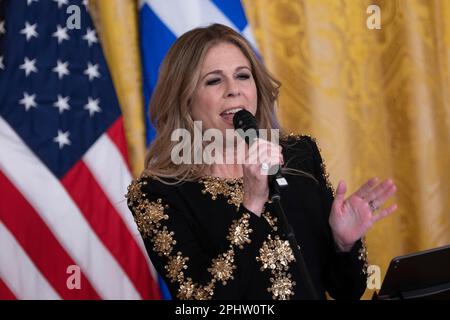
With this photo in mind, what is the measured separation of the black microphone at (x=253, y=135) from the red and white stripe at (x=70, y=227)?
1.30 meters

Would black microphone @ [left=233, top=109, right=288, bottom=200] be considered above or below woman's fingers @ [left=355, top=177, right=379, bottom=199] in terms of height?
above

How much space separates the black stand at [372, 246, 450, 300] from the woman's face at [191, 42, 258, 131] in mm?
697

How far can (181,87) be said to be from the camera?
6.78ft

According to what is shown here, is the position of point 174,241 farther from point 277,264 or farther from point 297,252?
point 297,252

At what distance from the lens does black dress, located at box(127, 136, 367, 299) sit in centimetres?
169

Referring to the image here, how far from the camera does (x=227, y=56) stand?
6.72ft

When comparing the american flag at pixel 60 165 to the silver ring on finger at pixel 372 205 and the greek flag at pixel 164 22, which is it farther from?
the silver ring on finger at pixel 372 205

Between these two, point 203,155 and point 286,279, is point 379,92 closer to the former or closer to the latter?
point 203,155

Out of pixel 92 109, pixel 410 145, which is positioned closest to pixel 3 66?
pixel 92 109

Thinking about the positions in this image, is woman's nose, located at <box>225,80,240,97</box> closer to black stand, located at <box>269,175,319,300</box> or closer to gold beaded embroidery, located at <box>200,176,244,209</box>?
gold beaded embroidery, located at <box>200,176,244,209</box>

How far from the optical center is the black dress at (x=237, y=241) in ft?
5.55

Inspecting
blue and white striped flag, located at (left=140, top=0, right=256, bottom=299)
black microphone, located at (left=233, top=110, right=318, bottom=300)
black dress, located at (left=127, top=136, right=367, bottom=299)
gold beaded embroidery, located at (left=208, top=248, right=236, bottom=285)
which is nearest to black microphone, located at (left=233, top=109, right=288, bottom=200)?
black microphone, located at (left=233, top=110, right=318, bottom=300)

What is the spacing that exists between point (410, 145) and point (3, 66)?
76.9 inches

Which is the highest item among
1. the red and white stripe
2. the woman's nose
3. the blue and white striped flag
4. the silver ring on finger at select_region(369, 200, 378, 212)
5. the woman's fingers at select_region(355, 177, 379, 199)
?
the blue and white striped flag
